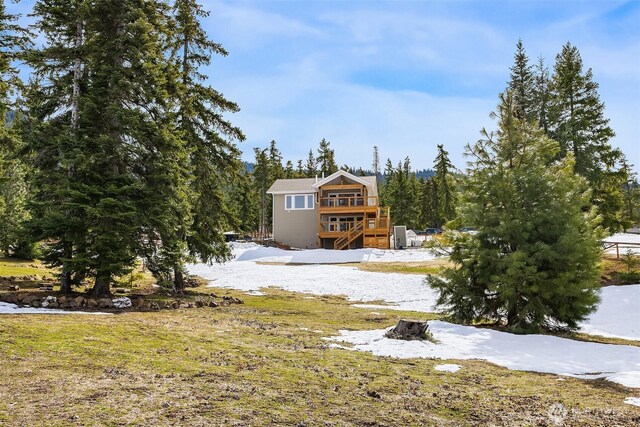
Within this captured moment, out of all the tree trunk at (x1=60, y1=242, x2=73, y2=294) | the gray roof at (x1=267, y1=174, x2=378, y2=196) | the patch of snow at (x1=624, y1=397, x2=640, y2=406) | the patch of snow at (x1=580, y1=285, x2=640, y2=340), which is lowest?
the patch of snow at (x1=580, y1=285, x2=640, y2=340)

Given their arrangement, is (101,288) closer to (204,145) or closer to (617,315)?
(204,145)

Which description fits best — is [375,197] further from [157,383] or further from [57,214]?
[157,383]

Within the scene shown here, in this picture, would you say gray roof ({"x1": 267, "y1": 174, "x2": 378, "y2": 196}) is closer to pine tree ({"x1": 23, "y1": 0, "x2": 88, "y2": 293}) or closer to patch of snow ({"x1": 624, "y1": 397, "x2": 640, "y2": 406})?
pine tree ({"x1": 23, "y1": 0, "x2": 88, "y2": 293})

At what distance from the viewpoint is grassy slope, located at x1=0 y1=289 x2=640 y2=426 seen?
4852 millimetres

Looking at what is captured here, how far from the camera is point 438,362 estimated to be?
8.45 meters

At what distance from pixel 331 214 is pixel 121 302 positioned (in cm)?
3210

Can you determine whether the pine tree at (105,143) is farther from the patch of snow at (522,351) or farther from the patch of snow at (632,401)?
Answer: the patch of snow at (632,401)

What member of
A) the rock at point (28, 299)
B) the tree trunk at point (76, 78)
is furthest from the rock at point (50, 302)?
the tree trunk at point (76, 78)

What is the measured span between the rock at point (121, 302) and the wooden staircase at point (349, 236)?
94.4 feet

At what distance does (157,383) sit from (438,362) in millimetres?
5175

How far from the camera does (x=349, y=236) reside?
4150 cm

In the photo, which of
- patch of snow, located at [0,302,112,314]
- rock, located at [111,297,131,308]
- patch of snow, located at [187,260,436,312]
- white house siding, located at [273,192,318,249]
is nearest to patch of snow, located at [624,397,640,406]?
patch of snow, located at [0,302,112,314]

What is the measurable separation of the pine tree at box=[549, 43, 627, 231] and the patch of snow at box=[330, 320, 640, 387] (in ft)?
74.3

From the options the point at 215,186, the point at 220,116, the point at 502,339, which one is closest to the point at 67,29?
the point at 220,116
